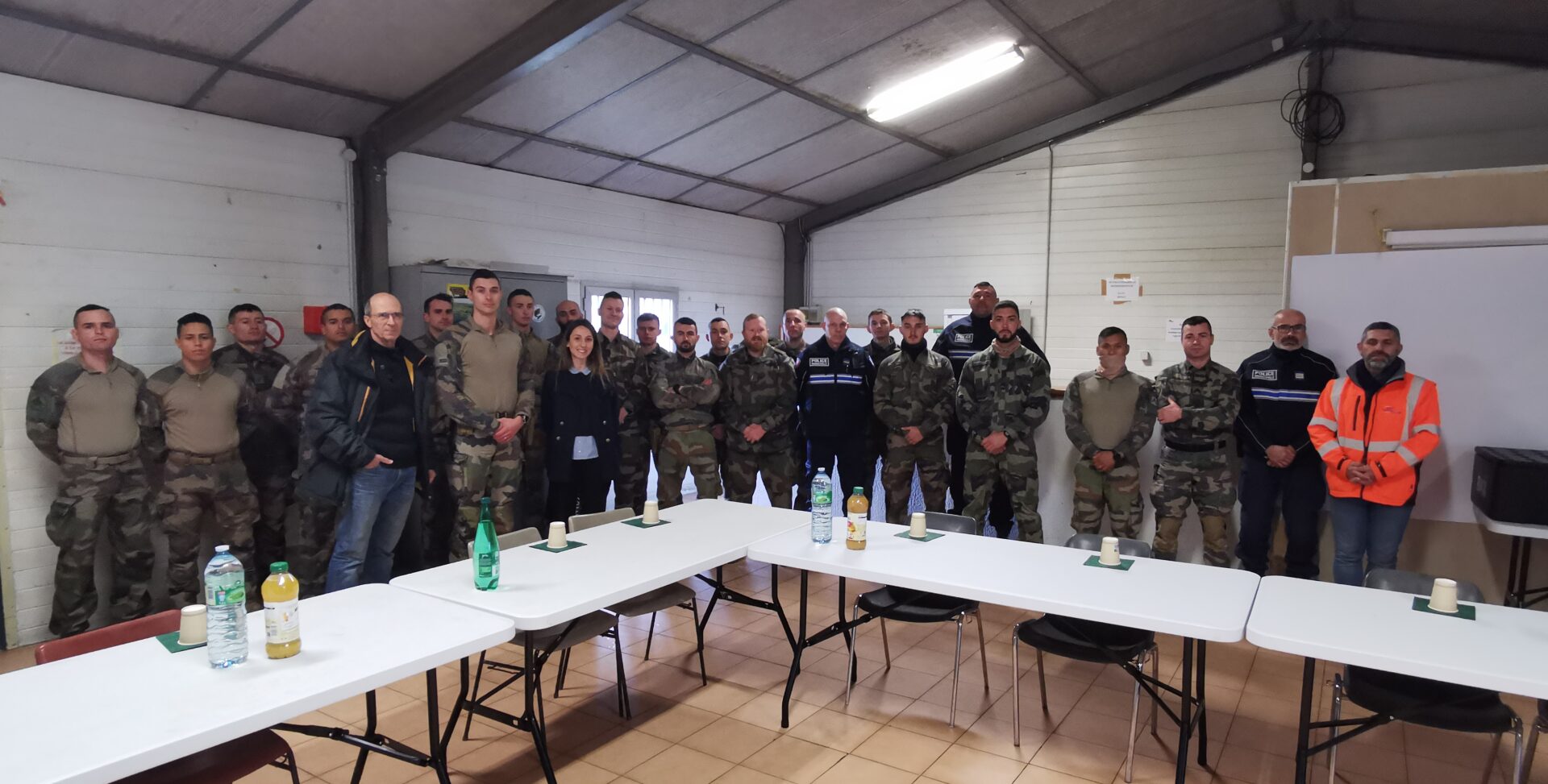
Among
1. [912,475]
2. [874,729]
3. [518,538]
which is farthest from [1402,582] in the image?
[518,538]

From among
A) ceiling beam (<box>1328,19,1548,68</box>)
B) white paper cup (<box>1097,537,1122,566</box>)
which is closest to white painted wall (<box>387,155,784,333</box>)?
white paper cup (<box>1097,537,1122,566</box>)

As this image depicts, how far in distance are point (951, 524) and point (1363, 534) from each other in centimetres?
217

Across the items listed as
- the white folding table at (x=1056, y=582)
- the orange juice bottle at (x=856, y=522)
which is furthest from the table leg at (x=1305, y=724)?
the orange juice bottle at (x=856, y=522)

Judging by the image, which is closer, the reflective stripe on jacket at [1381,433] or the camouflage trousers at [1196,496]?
the reflective stripe on jacket at [1381,433]

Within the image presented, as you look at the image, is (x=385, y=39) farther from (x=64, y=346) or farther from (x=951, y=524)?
(x=951, y=524)

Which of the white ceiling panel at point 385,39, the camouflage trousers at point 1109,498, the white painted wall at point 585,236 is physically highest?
the white ceiling panel at point 385,39

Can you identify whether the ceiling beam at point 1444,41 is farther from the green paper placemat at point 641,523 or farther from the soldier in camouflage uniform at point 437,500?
the soldier in camouflage uniform at point 437,500

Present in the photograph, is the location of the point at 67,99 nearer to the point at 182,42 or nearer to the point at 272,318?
the point at 182,42

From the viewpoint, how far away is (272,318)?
4.98 meters

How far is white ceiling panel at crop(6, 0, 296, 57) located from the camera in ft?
11.9

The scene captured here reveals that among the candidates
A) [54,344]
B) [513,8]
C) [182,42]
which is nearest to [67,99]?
[182,42]

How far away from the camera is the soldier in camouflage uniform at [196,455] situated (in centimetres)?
434

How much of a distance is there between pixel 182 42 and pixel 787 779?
14.5ft

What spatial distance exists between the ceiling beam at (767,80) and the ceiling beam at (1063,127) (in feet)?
1.66
